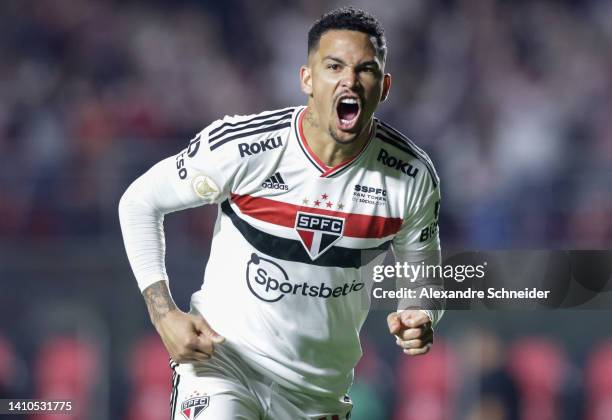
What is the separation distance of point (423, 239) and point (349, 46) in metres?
0.82

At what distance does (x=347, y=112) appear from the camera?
3838 mm

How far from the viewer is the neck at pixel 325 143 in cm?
386

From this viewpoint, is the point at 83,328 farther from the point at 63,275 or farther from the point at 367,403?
the point at 367,403

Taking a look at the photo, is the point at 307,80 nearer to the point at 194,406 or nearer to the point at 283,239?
the point at 283,239

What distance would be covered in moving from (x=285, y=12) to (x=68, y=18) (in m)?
2.22

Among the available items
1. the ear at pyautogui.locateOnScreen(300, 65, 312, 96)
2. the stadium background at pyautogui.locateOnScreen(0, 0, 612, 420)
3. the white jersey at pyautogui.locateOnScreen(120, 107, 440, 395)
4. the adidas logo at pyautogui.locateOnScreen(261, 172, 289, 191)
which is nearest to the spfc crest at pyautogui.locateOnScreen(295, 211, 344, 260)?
the white jersey at pyautogui.locateOnScreen(120, 107, 440, 395)

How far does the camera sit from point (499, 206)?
8.11 m

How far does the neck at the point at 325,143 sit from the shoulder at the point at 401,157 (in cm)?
10

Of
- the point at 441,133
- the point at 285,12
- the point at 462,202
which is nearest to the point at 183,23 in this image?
the point at 285,12

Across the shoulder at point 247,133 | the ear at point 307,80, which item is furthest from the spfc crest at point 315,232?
the ear at point 307,80

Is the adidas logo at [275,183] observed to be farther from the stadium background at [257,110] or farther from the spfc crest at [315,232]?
the stadium background at [257,110]

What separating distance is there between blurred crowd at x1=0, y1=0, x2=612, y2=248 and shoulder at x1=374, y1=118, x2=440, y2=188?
3.95 metres

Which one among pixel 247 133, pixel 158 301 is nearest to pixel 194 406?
pixel 158 301

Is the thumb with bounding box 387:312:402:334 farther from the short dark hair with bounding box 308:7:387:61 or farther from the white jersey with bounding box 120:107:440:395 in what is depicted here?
the short dark hair with bounding box 308:7:387:61
